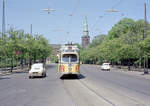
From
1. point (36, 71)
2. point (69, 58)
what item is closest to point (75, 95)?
point (69, 58)

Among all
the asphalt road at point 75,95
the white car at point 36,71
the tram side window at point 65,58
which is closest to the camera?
the asphalt road at point 75,95

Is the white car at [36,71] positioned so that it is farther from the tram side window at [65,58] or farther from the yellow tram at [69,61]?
the tram side window at [65,58]

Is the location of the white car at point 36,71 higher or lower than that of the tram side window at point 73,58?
lower

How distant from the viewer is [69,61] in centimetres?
2416

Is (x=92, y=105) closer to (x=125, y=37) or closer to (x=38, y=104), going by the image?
(x=38, y=104)

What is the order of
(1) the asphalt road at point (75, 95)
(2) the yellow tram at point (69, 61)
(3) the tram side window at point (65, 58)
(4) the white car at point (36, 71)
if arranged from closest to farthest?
1. (1) the asphalt road at point (75, 95)
2. (2) the yellow tram at point (69, 61)
3. (3) the tram side window at point (65, 58)
4. (4) the white car at point (36, 71)

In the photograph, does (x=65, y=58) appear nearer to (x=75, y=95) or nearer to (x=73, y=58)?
(x=73, y=58)

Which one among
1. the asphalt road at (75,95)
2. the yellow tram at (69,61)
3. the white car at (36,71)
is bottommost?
the asphalt road at (75,95)

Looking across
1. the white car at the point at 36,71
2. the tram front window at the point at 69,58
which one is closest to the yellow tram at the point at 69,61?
the tram front window at the point at 69,58

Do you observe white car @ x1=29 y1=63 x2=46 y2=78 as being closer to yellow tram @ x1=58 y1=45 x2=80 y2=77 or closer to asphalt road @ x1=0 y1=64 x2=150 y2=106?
yellow tram @ x1=58 y1=45 x2=80 y2=77

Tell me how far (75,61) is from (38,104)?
1420 cm

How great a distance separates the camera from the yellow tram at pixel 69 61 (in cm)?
2392

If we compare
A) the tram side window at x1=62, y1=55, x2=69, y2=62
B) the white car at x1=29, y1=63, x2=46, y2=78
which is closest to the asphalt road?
the tram side window at x1=62, y1=55, x2=69, y2=62

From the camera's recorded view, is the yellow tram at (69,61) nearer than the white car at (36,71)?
Yes
